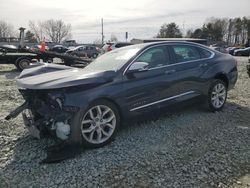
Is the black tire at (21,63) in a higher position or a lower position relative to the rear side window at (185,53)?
lower

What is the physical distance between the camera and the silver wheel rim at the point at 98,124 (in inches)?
165

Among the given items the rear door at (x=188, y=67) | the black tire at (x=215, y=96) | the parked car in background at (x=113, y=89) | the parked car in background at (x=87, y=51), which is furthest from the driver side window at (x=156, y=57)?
the parked car in background at (x=87, y=51)

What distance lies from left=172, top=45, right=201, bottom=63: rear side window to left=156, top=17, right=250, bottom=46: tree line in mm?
71722

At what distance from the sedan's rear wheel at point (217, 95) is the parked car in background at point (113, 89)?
0.02 m

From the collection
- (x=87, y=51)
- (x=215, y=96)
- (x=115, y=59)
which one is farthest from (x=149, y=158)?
(x=87, y=51)

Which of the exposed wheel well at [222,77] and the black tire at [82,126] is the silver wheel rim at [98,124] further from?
the exposed wheel well at [222,77]

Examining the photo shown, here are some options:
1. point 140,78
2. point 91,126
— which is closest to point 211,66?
point 140,78

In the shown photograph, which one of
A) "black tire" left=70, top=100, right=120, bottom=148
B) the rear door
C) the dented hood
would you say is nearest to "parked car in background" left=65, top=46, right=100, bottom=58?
the rear door

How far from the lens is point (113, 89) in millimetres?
4375

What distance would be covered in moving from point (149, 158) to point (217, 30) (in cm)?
8021

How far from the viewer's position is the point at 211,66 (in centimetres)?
601

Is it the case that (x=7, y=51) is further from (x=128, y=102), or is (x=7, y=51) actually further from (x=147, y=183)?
(x=147, y=183)

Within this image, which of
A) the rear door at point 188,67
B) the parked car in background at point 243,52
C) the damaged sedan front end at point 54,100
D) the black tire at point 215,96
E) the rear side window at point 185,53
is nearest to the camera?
the damaged sedan front end at point 54,100

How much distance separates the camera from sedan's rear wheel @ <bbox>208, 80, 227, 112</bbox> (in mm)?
5988
